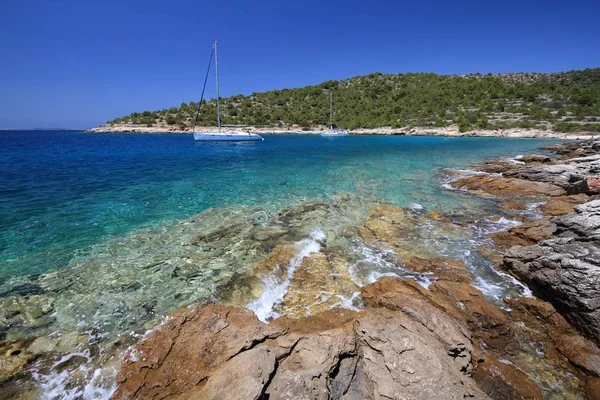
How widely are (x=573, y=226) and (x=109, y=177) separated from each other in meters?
24.9

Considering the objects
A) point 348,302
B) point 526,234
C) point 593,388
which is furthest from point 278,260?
point 526,234

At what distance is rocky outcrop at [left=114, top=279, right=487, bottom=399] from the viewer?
131 inches

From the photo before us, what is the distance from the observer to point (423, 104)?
9431cm

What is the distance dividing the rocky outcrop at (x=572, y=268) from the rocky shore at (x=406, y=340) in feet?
0.07

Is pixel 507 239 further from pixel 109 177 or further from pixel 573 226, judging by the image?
pixel 109 177

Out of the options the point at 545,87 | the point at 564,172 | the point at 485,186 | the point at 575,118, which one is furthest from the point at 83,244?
the point at 545,87

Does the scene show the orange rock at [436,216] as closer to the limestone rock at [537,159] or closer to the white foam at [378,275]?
the white foam at [378,275]

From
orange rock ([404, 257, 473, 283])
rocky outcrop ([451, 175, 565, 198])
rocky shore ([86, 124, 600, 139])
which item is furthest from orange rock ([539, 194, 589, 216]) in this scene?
rocky shore ([86, 124, 600, 139])

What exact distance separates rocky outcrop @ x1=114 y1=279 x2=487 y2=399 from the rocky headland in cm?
2

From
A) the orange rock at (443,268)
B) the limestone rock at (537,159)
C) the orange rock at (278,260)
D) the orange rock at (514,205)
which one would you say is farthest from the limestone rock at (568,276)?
the limestone rock at (537,159)

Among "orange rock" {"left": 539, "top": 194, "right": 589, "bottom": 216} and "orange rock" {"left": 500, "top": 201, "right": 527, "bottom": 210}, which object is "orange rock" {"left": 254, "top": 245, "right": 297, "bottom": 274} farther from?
"orange rock" {"left": 539, "top": 194, "right": 589, "bottom": 216}

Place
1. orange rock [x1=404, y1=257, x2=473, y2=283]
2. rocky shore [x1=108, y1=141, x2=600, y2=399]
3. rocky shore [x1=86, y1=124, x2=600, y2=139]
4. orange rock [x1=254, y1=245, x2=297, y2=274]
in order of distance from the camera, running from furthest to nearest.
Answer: rocky shore [x1=86, y1=124, x2=600, y2=139] < orange rock [x1=254, y1=245, x2=297, y2=274] < orange rock [x1=404, y1=257, x2=473, y2=283] < rocky shore [x1=108, y1=141, x2=600, y2=399]

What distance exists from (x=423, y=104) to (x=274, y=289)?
104870 mm

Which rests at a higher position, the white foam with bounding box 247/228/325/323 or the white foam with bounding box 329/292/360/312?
the white foam with bounding box 247/228/325/323
